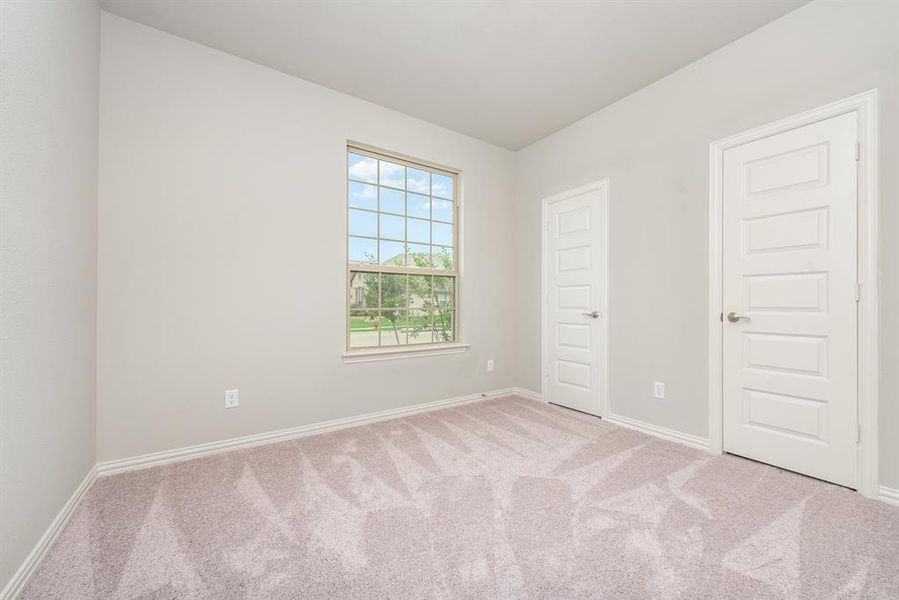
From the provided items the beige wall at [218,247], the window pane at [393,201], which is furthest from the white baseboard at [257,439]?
the window pane at [393,201]

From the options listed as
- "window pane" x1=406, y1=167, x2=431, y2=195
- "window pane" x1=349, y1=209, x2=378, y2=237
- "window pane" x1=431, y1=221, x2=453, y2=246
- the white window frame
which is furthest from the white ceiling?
"window pane" x1=431, y1=221, x2=453, y2=246

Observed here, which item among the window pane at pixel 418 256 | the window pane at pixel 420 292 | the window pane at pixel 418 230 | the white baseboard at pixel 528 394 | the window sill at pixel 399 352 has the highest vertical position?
the window pane at pixel 418 230

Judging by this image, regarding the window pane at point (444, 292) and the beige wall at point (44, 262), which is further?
the window pane at point (444, 292)

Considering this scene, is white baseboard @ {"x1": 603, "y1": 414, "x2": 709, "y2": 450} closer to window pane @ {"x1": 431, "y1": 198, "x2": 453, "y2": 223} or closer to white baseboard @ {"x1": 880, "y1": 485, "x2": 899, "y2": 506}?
white baseboard @ {"x1": 880, "y1": 485, "x2": 899, "y2": 506}

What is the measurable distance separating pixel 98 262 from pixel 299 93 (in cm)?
179

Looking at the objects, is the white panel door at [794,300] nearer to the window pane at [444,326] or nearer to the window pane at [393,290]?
the window pane at [444,326]

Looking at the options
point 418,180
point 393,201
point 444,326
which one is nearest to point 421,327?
point 444,326

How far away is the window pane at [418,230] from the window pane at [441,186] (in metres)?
0.34

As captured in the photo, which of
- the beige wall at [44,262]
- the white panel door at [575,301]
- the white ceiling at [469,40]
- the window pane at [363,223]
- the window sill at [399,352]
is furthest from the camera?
the white panel door at [575,301]

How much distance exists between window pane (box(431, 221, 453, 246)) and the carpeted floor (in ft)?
6.74

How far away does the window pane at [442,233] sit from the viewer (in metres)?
3.70

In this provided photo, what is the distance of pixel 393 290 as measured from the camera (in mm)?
3420

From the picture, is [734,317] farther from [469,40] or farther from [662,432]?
[469,40]

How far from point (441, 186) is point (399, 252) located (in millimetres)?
875
